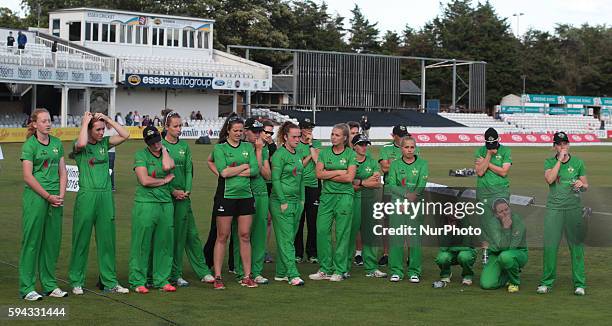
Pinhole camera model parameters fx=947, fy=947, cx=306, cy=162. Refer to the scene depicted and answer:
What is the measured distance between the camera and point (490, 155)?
11719mm

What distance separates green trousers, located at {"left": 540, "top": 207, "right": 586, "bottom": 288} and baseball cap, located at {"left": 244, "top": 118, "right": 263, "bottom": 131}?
3.59 meters

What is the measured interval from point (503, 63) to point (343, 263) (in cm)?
8801

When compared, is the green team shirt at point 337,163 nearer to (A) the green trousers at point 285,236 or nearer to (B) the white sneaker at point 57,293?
(A) the green trousers at point 285,236

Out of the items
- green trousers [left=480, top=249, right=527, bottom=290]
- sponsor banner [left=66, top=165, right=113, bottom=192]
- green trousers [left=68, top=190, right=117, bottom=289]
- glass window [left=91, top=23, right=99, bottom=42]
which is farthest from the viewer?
glass window [left=91, top=23, right=99, bottom=42]

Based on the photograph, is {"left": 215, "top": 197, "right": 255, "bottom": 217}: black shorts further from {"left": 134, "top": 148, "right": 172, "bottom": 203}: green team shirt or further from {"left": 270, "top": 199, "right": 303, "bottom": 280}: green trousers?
{"left": 134, "top": 148, "right": 172, "bottom": 203}: green team shirt

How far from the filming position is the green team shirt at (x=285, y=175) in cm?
1147

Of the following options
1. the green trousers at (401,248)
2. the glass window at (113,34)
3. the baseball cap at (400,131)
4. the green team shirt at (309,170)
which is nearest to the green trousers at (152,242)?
the green team shirt at (309,170)

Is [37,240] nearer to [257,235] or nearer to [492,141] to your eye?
[257,235]

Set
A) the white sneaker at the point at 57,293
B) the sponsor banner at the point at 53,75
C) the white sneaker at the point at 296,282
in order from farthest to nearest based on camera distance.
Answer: the sponsor banner at the point at 53,75, the white sneaker at the point at 296,282, the white sneaker at the point at 57,293

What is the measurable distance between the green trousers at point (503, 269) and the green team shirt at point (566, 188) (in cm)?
71

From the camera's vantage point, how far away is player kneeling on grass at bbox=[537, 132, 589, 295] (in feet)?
35.8

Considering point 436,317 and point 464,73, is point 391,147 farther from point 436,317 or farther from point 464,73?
point 464,73

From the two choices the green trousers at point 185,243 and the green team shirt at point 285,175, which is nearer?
the green trousers at point 185,243

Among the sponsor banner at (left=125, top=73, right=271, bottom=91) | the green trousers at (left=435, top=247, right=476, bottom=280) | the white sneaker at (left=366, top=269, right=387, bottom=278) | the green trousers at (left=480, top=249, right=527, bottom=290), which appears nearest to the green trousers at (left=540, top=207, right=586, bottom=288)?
the green trousers at (left=480, top=249, right=527, bottom=290)
